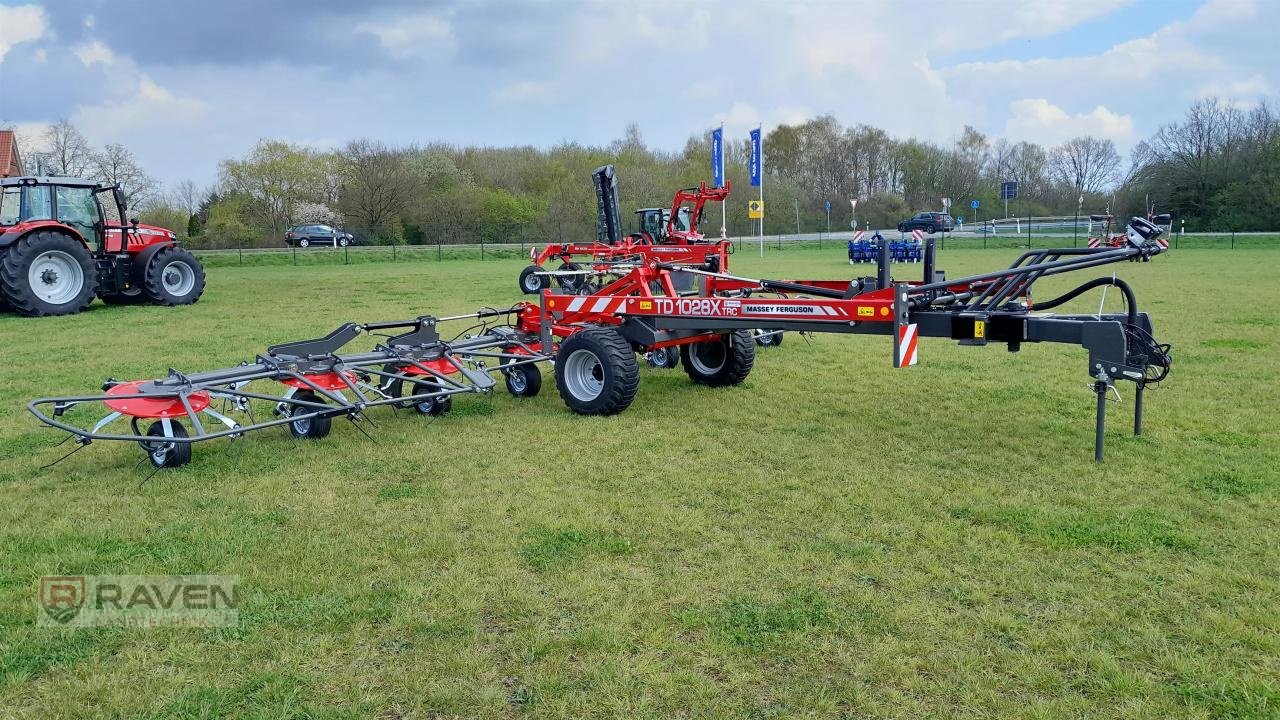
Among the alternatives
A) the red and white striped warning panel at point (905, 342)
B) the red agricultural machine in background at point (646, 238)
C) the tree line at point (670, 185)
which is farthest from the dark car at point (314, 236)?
the red and white striped warning panel at point (905, 342)

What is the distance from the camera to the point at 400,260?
38.9 meters

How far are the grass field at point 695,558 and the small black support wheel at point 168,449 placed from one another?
0.48 ft

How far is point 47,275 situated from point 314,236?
30.1 metres

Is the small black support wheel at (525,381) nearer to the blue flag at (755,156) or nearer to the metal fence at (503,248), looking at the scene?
the blue flag at (755,156)

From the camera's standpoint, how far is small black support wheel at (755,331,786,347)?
36.1 ft

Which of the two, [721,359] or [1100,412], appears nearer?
[1100,412]

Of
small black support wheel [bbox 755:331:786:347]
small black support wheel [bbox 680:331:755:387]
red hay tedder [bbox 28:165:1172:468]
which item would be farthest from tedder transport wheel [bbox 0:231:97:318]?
small black support wheel [bbox 680:331:755:387]

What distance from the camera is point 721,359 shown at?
8.86m

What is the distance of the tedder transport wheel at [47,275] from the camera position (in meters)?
15.6

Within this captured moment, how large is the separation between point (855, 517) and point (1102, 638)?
1568 millimetres

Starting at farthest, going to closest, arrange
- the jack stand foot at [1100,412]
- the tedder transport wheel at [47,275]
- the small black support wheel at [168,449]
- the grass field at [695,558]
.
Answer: the tedder transport wheel at [47,275] < the small black support wheel at [168,449] < the jack stand foot at [1100,412] < the grass field at [695,558]

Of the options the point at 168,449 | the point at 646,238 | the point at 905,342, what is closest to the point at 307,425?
the point at 168,449

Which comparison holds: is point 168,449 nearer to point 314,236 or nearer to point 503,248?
point 503,248

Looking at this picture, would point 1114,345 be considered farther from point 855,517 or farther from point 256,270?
point 256,270
